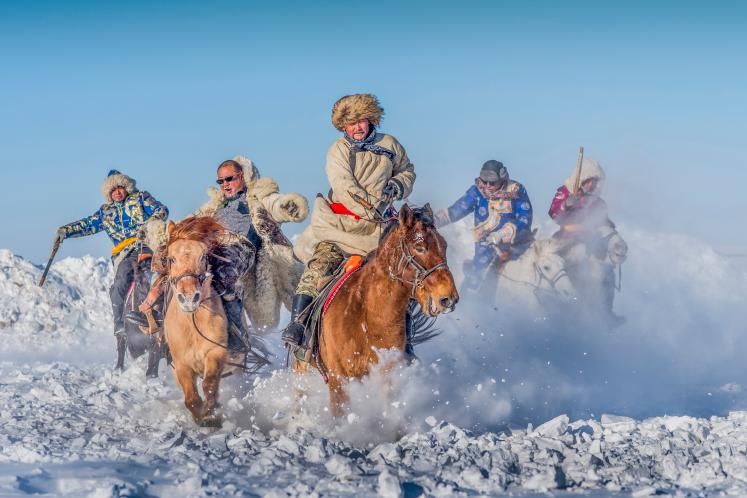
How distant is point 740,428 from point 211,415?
424 cm

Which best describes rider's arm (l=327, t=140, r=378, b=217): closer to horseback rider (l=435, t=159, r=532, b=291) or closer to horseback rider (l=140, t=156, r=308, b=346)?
horseback rider (l=140, t=156, r=308, b=346)

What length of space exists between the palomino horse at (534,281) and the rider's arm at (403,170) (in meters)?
3.78

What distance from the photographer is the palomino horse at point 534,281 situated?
41.8ft

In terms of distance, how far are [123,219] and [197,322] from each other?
443 cm

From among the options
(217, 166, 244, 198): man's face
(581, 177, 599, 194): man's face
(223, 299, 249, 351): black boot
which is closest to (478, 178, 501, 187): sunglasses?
(581, 177, 599, 194): man's face

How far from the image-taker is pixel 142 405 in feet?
32.3

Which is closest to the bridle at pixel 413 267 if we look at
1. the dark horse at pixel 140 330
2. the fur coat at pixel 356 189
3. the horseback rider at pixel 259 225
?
the fur coat at pixel 356 189

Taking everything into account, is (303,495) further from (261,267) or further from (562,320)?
(562,320)

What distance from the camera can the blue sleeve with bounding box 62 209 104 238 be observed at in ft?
42.9

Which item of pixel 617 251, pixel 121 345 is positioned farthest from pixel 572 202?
pixel 121 345

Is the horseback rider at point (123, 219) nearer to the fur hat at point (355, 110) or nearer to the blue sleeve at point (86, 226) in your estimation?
the blue sleeve at point (86, 226)

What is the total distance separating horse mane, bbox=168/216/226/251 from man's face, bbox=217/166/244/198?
5.64 ft

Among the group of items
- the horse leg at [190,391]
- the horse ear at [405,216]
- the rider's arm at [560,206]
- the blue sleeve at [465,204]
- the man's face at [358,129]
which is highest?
the rider's arm at [560,206]

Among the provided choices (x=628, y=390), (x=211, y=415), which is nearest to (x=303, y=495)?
(x=211, y=415)
